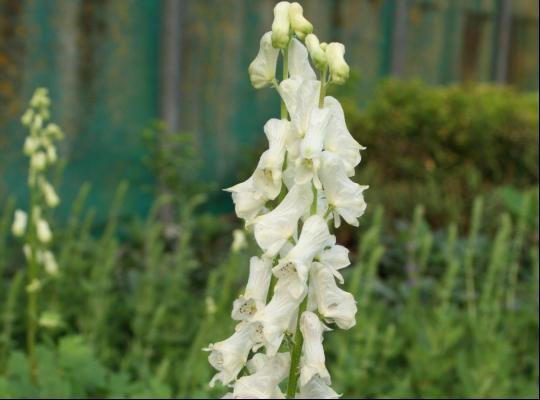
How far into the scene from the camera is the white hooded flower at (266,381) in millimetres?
1329

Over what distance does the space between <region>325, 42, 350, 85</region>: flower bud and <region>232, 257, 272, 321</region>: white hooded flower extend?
1.06 ft

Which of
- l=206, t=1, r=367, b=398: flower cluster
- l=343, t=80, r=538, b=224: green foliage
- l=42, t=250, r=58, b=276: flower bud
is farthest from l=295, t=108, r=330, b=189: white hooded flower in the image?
l=343, t=80, r=538, b=224: green foliage

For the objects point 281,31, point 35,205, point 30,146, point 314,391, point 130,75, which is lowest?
point 314,391

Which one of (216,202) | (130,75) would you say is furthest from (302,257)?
(216,202)

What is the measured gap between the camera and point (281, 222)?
134 centimetres

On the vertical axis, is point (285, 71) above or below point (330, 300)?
above

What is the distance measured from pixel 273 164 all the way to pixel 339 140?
14 centimetres

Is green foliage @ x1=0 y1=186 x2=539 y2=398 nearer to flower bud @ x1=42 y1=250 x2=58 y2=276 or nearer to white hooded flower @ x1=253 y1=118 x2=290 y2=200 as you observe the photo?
flower bud @ x1=42 y1=250 x2=58 y2=276

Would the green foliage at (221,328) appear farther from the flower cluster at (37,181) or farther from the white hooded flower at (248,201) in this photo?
the white hooded flower at (248,201)

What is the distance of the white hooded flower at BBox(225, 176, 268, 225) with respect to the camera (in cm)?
140

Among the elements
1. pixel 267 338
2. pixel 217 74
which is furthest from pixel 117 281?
pixel 267 338

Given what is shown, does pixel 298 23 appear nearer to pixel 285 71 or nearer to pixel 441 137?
pixel 285 71

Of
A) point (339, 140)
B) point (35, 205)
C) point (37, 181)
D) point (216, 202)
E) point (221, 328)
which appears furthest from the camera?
point (216, 202)

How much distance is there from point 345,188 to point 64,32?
467cm
